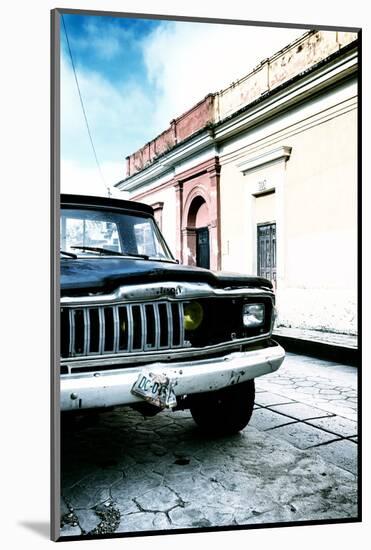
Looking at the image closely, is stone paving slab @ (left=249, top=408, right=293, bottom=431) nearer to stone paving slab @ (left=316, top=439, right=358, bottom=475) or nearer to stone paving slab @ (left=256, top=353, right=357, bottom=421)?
stone paving slab @ (left=256, top=353, right=357, bottom=421)

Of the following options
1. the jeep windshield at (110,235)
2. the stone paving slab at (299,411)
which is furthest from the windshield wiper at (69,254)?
the stone paving slab at (299,411)

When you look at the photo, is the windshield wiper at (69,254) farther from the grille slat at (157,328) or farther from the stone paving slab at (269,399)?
the stone paving slab at (269,399)

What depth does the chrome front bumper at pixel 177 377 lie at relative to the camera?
137 centimetres

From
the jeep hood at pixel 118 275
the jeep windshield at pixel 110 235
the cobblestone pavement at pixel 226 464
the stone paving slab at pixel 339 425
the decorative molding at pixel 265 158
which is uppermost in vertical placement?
the decorative molding at pixel 265 158

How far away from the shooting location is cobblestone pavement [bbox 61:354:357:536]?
1.66 m

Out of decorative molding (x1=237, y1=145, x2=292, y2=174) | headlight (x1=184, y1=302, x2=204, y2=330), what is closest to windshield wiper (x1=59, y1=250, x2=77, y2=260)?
headlight (x1=184, y1=302, x2=204, y2=330)

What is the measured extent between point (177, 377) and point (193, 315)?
282 millimetres

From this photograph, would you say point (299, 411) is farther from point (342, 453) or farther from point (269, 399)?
point (342, 453)

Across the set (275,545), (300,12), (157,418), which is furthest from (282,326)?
(300,12)

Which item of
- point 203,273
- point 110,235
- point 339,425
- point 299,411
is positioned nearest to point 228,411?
point 299,411

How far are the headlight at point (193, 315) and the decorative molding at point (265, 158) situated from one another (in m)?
0.96

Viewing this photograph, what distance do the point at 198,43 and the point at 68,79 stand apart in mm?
614

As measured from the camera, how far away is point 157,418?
2.29 meters

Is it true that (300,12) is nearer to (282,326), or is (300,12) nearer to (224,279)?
(224,279)
